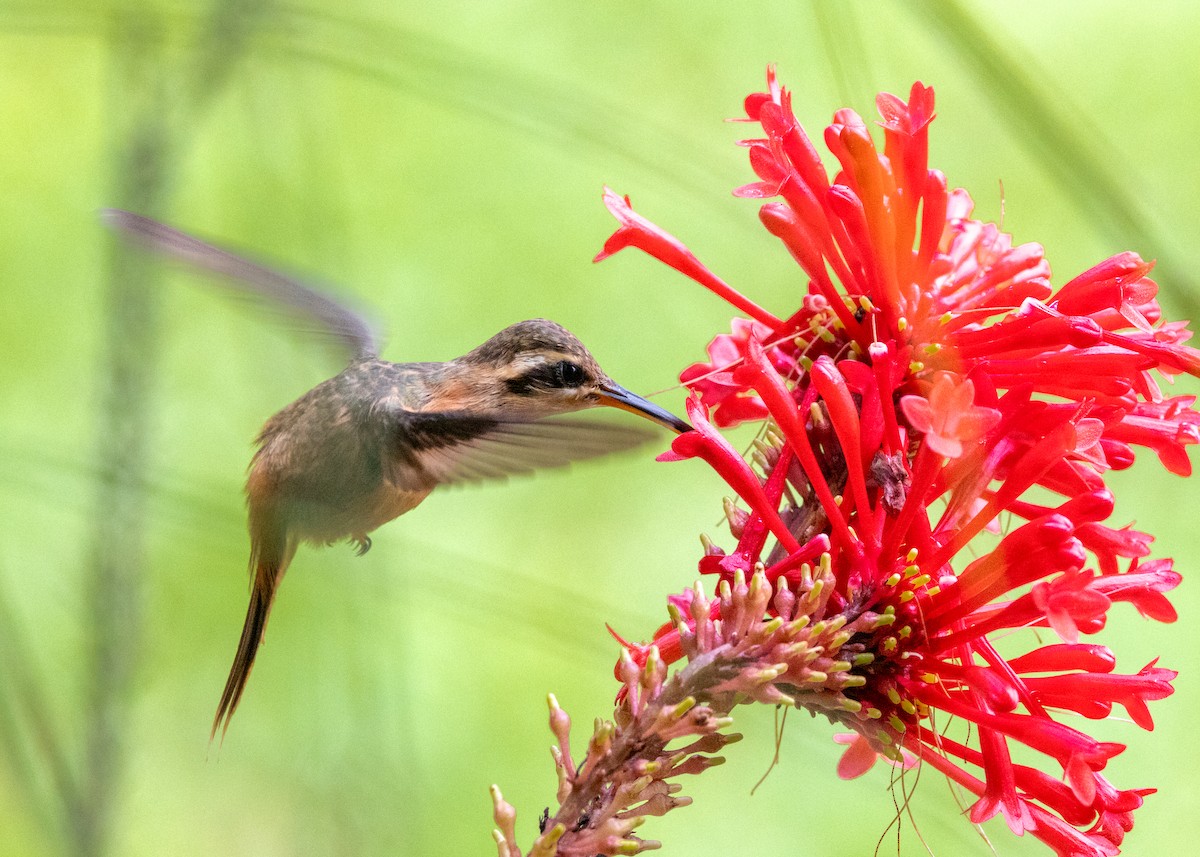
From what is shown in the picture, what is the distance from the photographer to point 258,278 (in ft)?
8.78

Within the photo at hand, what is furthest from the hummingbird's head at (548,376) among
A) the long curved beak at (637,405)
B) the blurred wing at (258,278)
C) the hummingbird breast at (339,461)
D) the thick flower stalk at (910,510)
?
the blurred wing at (258,278)

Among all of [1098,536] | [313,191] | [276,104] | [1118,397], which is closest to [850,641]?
[1098,536]

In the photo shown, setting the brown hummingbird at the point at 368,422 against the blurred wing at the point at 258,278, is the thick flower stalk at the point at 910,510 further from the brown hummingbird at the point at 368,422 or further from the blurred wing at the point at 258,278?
the blurred wing at the point at 258,278

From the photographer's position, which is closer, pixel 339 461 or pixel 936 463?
pixel 936 463

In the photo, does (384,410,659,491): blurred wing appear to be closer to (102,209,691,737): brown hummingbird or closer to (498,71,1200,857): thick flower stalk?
(102,209,691,737): brown hummingbird

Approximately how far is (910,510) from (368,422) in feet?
3.90

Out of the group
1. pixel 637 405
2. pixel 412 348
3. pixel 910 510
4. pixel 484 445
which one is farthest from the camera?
pixel 412 348

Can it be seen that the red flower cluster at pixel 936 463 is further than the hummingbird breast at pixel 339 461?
No

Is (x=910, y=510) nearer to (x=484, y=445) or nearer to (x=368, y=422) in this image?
(x=484, y=445)

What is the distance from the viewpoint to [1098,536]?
177 cm

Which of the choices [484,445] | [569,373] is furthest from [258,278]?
[484,445]

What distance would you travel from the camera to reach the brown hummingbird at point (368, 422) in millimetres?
2316

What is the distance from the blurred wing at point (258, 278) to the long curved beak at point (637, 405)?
0.75m

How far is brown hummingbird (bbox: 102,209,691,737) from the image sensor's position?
232cm
